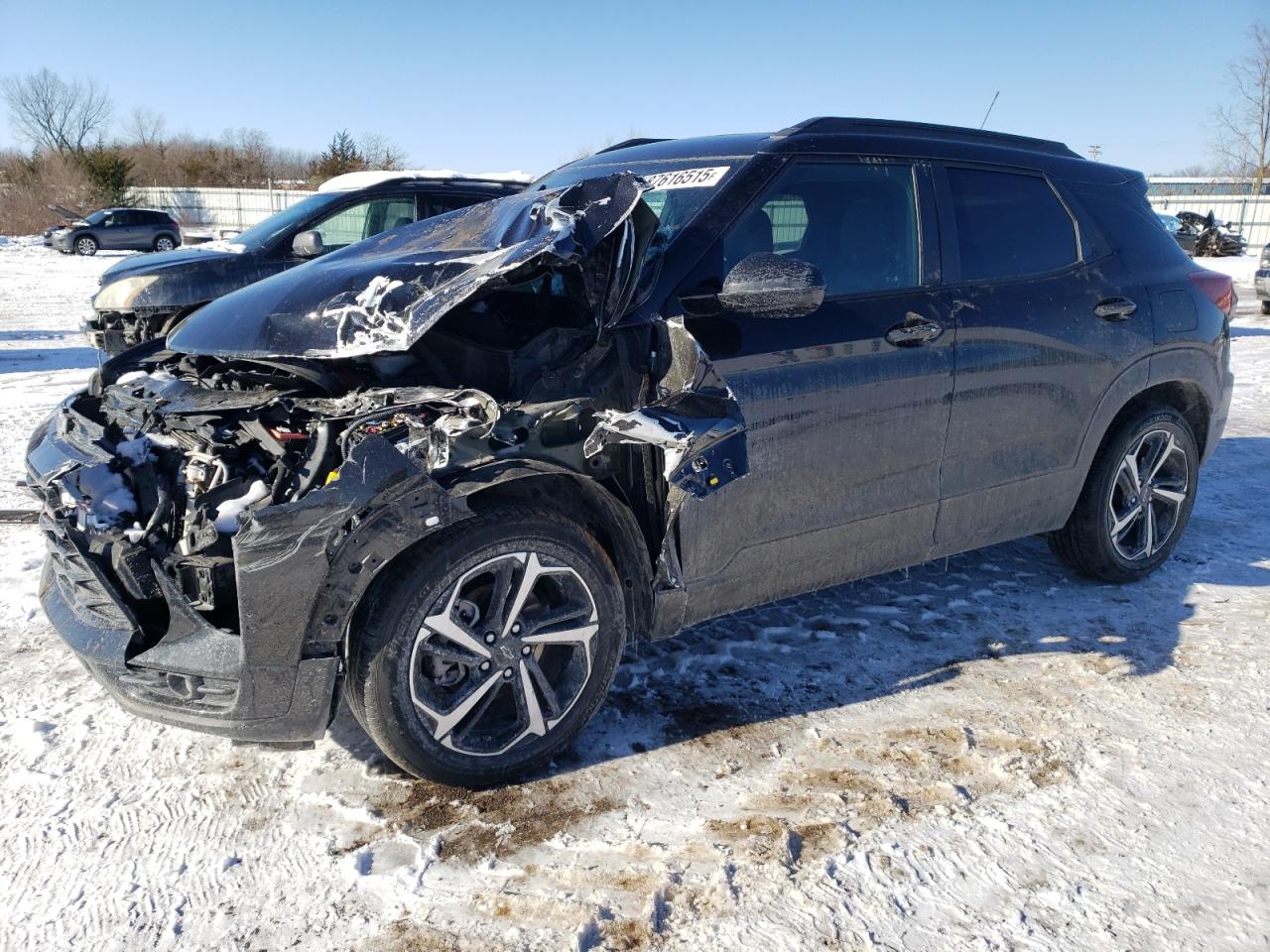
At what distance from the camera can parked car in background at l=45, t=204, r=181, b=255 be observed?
2900 cm

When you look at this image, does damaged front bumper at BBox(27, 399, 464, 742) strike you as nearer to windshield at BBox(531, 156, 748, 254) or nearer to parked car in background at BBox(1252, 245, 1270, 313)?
windshield at BBox(531, 156, 748, 254)

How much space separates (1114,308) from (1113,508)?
0.97m

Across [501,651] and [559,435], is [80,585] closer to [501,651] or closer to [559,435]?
[501,651]

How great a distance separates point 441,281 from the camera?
2941 millimetres

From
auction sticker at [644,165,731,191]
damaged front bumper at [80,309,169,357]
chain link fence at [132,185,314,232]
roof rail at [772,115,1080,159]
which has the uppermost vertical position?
chain link fence at [132,185,314,232]

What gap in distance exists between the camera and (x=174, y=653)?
2.71 meters

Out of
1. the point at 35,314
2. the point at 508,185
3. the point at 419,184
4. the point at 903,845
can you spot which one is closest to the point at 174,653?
the point at 903,845

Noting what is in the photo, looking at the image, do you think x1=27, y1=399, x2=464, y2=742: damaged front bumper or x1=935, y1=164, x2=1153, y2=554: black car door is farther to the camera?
x1=935, y1=164, x2=1153, y2=554: black car door

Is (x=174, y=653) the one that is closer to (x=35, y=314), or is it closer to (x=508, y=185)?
(x=508, y=185)

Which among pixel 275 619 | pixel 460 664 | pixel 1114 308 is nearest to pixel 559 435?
pixel 460 664

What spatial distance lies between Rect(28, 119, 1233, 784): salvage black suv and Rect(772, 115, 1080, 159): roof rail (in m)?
0.03

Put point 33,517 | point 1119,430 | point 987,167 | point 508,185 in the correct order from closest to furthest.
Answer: point 987,167 → point 1119,430 → point 33,517 → point 508,185

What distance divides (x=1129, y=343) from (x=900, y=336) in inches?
55.3

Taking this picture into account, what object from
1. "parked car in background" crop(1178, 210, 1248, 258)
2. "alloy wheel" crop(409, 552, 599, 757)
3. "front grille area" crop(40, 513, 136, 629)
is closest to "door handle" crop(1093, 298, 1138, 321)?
"alloy wheel" crop(409, 552, 599, 757)
